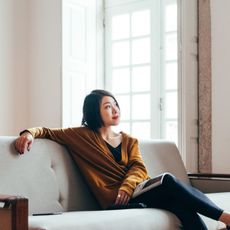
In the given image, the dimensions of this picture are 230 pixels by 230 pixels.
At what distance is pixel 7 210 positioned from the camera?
1.80 m

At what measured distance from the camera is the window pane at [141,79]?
5041mm

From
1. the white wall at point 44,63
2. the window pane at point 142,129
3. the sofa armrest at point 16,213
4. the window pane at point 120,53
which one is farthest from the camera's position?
the window pane at point 120,53

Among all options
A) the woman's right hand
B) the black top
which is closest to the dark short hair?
the black top

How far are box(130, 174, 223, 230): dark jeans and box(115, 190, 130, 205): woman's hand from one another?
0.15 metres

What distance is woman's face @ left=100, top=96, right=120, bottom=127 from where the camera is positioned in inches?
111

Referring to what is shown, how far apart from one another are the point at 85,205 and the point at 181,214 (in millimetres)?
583

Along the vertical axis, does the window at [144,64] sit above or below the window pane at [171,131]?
above

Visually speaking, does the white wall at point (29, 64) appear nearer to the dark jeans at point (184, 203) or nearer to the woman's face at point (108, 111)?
the woman's face at point (108, 111)

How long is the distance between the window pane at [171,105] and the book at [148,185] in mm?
2308

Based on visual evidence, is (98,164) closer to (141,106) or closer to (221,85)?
(221,85)

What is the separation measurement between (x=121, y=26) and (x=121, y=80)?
569mm

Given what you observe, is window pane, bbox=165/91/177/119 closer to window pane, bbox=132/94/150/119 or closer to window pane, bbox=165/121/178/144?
window pane, bbox=165/121/178/144

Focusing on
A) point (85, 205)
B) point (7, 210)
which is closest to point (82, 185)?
point (85, 205)

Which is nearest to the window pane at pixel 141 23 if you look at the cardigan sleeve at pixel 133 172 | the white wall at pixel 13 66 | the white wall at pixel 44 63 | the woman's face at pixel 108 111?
the white wall at pixel 44 63
